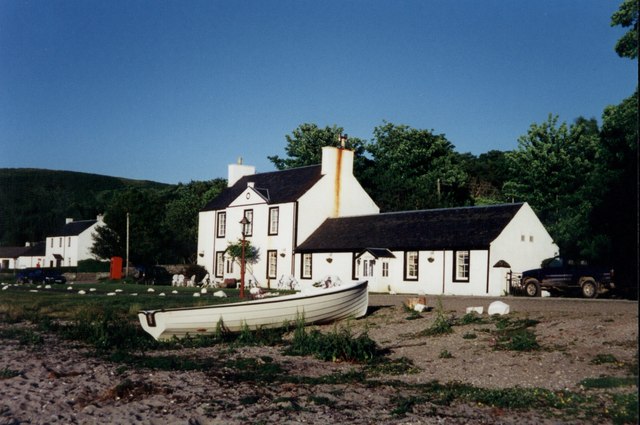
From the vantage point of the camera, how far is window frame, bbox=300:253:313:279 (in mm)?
42688

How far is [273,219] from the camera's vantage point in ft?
149

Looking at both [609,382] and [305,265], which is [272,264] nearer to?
[305,265]

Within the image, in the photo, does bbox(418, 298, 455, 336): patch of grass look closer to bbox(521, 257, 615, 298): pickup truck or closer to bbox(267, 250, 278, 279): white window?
bbox(521, 257, 615, 298): pickup truck

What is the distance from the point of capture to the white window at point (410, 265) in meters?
37.2

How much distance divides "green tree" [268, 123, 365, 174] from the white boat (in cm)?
4709

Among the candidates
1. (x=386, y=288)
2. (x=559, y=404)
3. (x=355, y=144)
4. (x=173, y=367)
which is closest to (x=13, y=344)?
(x=173, y=367)

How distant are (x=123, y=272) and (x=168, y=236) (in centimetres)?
820

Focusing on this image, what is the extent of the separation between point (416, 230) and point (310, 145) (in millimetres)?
29905

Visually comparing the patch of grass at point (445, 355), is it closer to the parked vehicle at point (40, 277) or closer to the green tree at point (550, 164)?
the green tree at point (550, 164)

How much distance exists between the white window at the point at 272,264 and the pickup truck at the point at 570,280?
1841cm

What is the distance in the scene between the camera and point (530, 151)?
52000mm

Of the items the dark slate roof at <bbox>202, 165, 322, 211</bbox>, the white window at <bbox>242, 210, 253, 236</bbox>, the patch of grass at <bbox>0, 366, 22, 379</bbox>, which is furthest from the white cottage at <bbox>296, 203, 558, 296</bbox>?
the patch of grass at <bbox>0, 366, 22, 379</bbox>

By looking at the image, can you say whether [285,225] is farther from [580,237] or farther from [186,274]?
[580,237]

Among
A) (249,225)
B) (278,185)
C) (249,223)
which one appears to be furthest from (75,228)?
(249,223)
